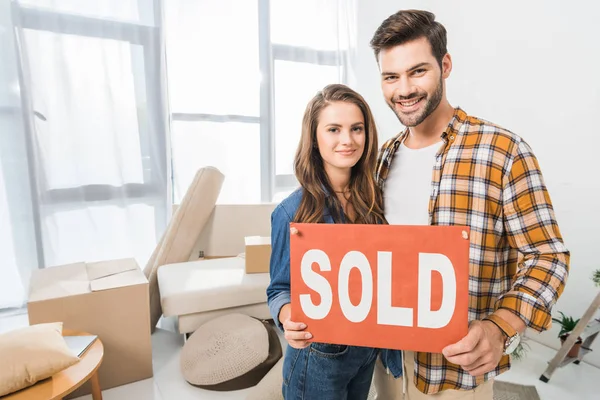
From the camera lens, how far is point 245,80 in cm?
321

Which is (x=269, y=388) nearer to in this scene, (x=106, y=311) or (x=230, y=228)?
(x=106, y=311)

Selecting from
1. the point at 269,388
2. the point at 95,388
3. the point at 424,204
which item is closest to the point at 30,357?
the point at 95,388

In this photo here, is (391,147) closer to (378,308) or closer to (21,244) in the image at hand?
(378,308)

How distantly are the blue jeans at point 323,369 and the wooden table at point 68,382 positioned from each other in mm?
886

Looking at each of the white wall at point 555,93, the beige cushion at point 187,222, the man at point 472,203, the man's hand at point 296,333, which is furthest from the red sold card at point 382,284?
the beige cushion at point 187,222

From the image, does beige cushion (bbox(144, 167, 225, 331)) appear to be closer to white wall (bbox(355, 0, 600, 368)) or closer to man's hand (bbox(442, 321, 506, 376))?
white wall (bbox(355, 0, 600, 368))

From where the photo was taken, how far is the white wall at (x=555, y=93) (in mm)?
1940

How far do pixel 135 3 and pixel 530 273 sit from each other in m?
3.03

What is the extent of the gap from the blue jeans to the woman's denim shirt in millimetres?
66

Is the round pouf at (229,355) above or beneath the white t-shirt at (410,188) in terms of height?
beneath

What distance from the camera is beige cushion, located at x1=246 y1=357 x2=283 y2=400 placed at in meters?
1.63

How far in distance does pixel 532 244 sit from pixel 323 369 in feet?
1.80

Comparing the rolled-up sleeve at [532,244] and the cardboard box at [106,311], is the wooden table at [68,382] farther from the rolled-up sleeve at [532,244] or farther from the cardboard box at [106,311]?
the rolled-up sleeve at [532,244]

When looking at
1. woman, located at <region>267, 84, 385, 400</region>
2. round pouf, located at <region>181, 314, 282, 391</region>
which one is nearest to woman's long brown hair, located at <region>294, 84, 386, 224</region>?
woman, located at <region>267, 84, 385, 400</region>
